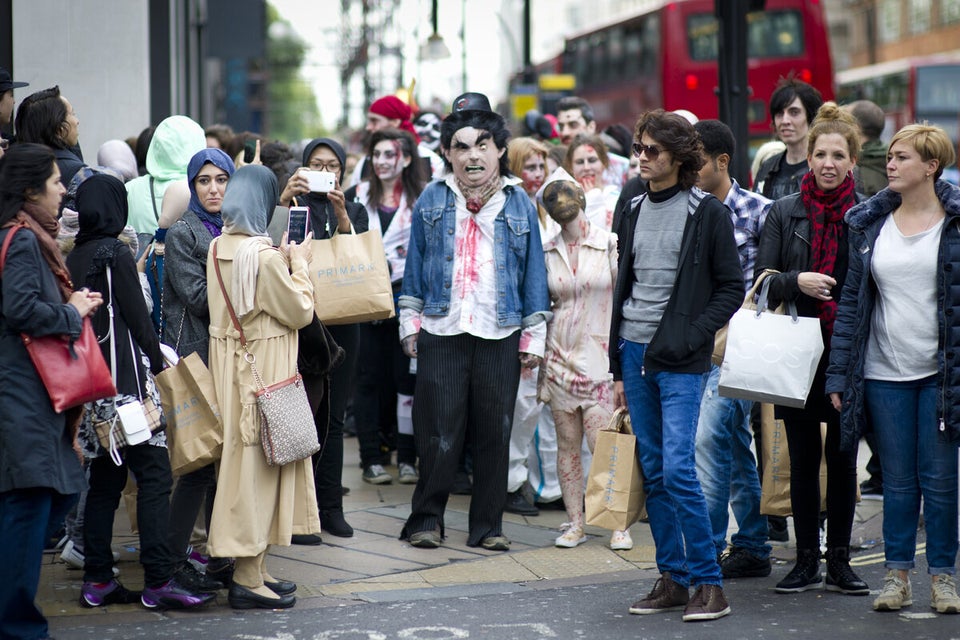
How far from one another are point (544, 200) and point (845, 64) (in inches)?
2312

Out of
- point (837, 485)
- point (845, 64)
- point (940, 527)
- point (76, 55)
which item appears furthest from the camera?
point (845, 64)

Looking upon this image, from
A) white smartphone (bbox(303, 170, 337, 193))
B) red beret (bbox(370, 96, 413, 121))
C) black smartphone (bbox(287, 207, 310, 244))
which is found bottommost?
black smartphone (bbox(287, 207, 310, 244))

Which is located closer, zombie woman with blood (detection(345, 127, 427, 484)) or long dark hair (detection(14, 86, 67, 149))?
long dark hair (detection(14, 86, 67, 149))

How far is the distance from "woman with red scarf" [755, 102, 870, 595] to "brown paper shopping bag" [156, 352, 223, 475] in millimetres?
2482

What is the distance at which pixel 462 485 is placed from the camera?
8.64 metres

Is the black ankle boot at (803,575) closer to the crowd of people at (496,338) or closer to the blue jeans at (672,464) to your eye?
the crowd of people at (496,338)

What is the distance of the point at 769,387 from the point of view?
568 cm

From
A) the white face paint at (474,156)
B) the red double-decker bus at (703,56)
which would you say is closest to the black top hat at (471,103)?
the white face paint at (474,156)

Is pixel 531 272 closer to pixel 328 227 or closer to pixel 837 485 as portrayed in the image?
pixel 328 227

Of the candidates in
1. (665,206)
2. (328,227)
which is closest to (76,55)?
(328,227)

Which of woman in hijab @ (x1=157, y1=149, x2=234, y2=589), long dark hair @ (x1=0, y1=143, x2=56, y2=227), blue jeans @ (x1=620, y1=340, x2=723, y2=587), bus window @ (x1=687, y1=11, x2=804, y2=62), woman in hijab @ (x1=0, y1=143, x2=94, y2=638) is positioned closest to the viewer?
woman in hijab @ (x1=0, y1=143, x2=94, y2=638)

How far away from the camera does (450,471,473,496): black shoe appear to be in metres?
8.55

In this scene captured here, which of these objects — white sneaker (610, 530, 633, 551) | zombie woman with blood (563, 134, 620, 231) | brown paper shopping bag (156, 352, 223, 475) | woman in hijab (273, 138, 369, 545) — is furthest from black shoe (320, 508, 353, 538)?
zombie woman with blood (563, 134, 620, 231)

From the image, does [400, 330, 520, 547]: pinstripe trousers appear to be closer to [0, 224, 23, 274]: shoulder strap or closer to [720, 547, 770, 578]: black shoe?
[720, 547, 770, 578]: black shoe
